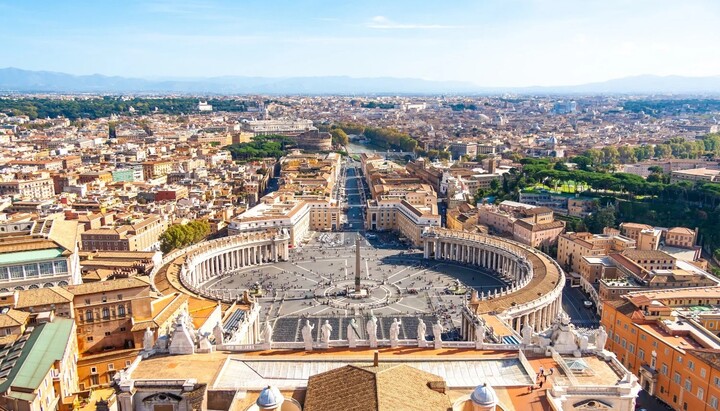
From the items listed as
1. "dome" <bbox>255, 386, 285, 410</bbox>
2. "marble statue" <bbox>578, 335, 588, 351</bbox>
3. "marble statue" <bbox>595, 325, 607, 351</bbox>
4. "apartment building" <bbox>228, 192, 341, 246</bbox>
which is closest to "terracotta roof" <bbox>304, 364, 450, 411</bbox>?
"dome" <bbox>255, 386, 285, 410</bbox>

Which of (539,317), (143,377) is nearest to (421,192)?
(539,317)

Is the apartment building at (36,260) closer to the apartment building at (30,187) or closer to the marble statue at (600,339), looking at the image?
the marble statue at (600,339)

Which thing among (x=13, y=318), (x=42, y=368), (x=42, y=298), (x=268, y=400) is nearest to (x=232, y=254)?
(x=42, y=298)

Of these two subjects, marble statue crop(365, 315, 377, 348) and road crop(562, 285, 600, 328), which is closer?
marble statue crop(365, 315, 377, 348)

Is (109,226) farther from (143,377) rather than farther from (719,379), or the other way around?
(719,379)

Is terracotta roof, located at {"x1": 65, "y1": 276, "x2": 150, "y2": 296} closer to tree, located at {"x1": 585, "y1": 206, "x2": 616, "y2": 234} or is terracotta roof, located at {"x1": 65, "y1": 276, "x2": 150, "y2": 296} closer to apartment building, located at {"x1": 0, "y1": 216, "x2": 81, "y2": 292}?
apartment building, located at {"x1": 0, "y1": 216, "x2": 81, "y2": 292}

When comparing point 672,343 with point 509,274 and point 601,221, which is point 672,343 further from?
point 601,221

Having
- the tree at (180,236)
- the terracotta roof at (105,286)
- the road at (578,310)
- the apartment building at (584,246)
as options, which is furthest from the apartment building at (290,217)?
the terracotta roof at (105,286)
